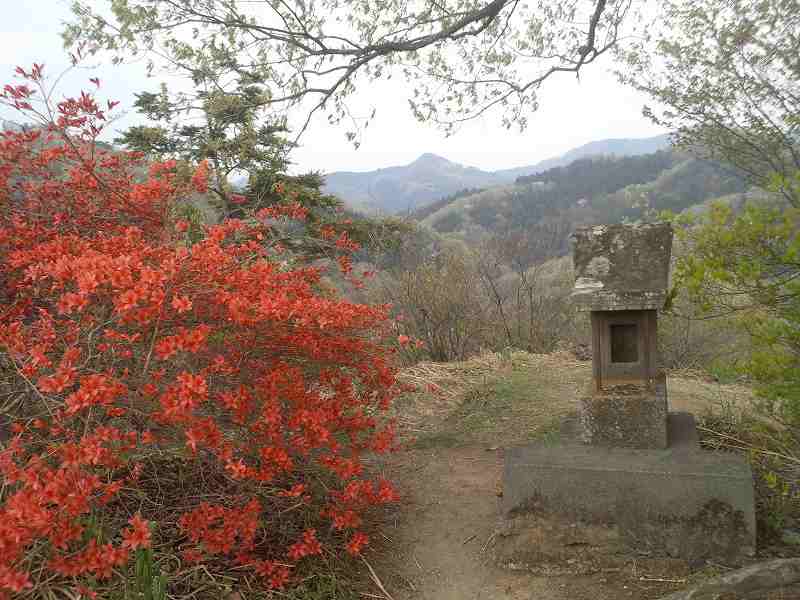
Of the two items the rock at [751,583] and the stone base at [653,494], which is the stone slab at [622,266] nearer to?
the stone base at [653,494]

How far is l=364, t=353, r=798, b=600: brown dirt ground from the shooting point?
340 cm

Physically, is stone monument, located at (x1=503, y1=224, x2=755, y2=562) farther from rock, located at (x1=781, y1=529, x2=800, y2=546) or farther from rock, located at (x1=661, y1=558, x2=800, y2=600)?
rock, located at (x1=661, y1=558, x2=800, y2=600)

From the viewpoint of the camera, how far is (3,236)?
11.6ft

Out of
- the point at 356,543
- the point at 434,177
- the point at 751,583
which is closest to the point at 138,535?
the point at 356,543

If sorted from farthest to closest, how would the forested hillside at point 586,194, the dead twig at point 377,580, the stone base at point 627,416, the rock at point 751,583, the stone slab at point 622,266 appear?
the forested hillside at point 586,194, the stone base at point 627,416, the stone slab at point 622,266, the dead twig at point 377,580, the rock at point 751,583

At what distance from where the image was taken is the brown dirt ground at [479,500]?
11.2 ft

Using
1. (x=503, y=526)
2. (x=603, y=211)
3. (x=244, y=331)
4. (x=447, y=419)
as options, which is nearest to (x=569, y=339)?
(x=447, y=419)

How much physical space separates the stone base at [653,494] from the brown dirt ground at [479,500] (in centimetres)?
Answer: 13

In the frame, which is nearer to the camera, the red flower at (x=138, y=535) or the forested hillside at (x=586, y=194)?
the red flower at (x=138, y=535)

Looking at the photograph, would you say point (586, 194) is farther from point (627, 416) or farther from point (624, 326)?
point (627, 416)

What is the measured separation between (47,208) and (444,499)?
12.4 feet

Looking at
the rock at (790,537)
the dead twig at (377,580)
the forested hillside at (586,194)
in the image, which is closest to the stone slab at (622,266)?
the rock at (790,537)

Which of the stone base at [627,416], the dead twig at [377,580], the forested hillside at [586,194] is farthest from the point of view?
the forested hillside at [586,194]

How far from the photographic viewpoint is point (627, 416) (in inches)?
150
